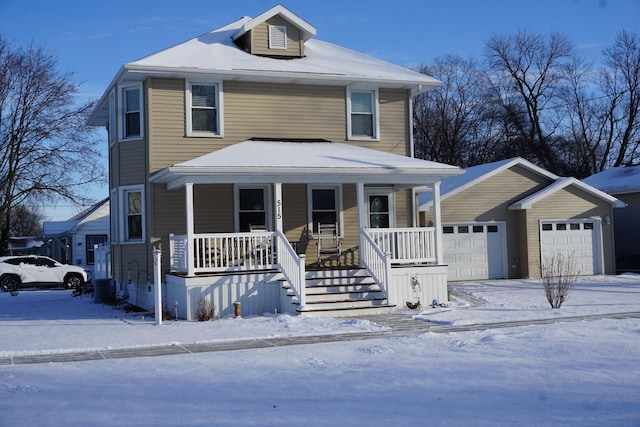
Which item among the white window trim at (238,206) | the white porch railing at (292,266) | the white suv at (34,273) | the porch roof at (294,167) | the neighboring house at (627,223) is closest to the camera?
the white porch railing at (292,266)

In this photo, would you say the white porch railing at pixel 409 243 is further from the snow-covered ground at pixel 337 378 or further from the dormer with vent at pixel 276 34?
the dormer with vent at pixel 276 34

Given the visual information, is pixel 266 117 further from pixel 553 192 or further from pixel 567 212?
pixel 567 212

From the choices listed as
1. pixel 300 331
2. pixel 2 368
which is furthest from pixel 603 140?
pixel 2 368

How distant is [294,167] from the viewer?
15.9 metres

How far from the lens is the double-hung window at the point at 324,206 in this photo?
61.6 feet

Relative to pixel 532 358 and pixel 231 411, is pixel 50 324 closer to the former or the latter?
pixel 231 411

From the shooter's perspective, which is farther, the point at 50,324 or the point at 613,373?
the point at 50,324

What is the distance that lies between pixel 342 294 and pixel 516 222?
34.2ft

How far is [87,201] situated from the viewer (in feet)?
114

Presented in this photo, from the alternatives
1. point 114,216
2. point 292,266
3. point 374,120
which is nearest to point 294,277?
point 292,266

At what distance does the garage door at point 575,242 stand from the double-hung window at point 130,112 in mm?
13830

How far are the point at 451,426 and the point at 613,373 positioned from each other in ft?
10.3

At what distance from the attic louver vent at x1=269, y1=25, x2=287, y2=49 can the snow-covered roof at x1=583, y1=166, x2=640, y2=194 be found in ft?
53.2

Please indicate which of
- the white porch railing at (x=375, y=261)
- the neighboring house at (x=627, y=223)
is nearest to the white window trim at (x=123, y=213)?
the white porch railing at (x=375, y=261)
